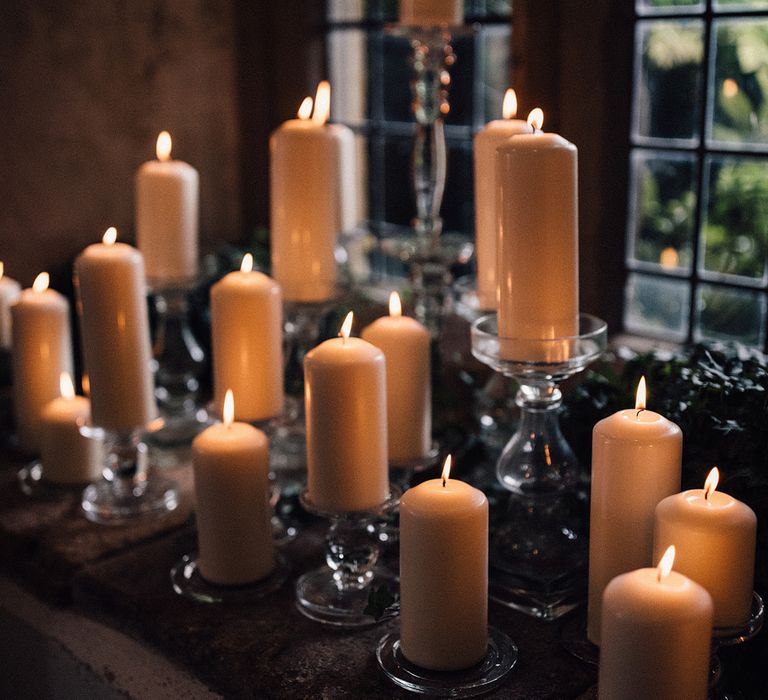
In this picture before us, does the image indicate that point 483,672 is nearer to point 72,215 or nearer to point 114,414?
point 114,414

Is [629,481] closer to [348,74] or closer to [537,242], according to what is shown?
[537,242]

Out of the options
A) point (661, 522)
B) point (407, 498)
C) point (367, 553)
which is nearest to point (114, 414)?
point (367, 553)

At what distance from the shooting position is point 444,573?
0.97 m

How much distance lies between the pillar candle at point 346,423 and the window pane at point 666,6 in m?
0.82

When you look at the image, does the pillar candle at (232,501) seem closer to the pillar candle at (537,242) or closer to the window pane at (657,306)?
the pillar candle at (537,242)

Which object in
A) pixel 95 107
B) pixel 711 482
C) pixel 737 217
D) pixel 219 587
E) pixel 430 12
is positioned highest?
pixel 430 12

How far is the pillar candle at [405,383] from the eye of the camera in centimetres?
120

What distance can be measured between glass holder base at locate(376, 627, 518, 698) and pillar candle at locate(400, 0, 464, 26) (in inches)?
33.0

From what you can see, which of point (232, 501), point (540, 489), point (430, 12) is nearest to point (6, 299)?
point (232, 501)

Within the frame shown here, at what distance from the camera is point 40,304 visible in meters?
1.58

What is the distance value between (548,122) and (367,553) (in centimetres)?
81

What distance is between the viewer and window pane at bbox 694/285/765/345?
157 cm

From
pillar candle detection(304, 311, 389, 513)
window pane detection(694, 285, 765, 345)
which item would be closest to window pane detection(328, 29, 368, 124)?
window pane detection(694, 285, 765, 345)

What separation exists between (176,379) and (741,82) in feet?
3.44
